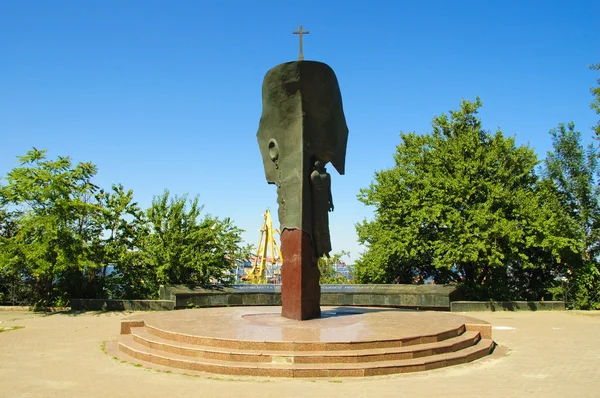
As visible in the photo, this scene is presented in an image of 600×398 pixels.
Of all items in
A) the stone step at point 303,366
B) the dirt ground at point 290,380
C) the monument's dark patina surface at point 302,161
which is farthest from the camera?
the monument's dark patina surface at point 302,161

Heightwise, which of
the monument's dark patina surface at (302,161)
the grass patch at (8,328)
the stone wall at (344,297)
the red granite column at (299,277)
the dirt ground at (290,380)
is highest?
the monument's dark patina surface at (302,161)

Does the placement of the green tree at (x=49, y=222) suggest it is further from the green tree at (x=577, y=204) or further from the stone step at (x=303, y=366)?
the green tree at (x=577, y=204)

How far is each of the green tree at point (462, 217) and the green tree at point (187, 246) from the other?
6311 millimetres

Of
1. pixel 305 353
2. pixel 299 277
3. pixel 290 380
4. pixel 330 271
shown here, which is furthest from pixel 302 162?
pixel 330 271

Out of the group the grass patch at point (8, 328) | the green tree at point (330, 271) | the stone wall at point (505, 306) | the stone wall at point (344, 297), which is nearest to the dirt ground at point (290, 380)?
the grass patch at point (8, 328)

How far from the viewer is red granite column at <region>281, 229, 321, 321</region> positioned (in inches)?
420

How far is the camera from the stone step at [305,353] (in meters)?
7.76

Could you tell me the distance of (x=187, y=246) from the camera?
1847 centimetres

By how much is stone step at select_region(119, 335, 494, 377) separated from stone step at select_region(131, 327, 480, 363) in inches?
2.9

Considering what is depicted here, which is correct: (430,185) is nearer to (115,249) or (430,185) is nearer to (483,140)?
(483,140)

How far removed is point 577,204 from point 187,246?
1635 cm

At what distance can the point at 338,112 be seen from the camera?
38.9 feet

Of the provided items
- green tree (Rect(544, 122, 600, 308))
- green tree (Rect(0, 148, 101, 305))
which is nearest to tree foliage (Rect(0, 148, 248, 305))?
green tree (Rect(0, 148, 101, 305))

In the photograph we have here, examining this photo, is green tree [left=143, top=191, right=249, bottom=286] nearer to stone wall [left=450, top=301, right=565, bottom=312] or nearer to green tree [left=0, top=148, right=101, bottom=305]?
green tree [left=0, top=148, right=101, bottom=305]
